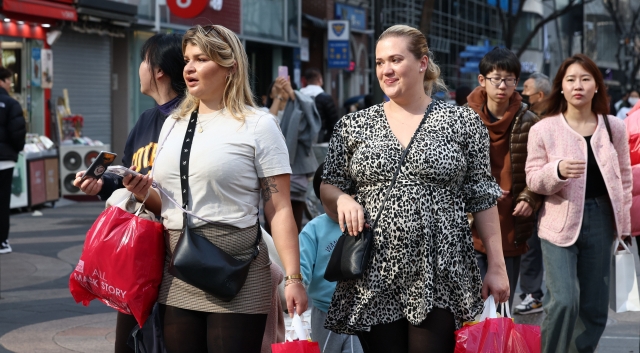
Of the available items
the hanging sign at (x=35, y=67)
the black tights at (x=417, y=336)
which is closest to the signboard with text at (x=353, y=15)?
the hanging sign at (x=35, y=67)

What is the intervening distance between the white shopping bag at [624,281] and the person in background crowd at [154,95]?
2.64m

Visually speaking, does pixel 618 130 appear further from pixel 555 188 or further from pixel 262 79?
pixel 262 79

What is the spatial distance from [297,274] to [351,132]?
0.59 m

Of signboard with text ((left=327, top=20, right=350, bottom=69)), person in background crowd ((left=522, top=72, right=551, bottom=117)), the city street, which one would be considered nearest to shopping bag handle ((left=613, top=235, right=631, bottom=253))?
the city street

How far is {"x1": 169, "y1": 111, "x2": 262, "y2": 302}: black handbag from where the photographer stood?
3418mm

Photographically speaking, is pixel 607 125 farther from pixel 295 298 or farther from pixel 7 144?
pixel 7 144

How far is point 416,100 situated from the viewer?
372 cm

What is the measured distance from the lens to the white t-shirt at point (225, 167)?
11.5 ft

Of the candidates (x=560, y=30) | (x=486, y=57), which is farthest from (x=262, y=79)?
(x=560, y=30)

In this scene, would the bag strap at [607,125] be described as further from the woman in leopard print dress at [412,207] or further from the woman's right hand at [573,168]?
the woman in leopard print dress at [412,207]

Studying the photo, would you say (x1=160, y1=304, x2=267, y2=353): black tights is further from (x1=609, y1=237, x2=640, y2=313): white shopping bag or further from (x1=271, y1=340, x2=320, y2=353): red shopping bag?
(x1=609, y1=237, x2=640, y2=313): white shopping bag

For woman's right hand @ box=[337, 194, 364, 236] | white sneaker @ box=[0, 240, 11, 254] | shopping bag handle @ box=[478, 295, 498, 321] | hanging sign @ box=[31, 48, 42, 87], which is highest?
hanging sign @ box=[31, 48, 42, 87]

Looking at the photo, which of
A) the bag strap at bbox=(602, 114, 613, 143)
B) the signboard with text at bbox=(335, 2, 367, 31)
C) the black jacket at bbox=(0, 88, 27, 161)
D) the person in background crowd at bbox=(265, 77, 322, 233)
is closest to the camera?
the bag strap at bbox=(602, 114, 613, 143)

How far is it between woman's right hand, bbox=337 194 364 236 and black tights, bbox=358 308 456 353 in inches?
15.8
